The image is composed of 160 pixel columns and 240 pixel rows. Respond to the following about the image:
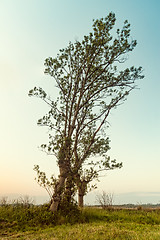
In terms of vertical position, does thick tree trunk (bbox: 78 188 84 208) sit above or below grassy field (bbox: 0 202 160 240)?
above

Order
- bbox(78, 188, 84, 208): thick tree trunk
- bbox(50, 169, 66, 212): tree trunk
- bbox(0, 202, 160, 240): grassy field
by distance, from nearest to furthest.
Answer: bbox(0, 202, 160, 240): grassy field
bbox(50, 169, 66, 212): tree trunk
bbox(78, 188, 84, 208): thick tree trunk

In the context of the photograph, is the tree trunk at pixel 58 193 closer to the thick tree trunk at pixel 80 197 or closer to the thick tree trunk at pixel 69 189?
the thick tree trunk at pixel 69 189

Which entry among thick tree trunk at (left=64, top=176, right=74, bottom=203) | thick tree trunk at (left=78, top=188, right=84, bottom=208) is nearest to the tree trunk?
thick tree trunk at (left=64, top=176, right=74, bottom=203)

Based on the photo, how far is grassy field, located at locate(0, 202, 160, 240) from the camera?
8477 mm

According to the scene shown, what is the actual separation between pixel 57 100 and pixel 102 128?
3.82 metres

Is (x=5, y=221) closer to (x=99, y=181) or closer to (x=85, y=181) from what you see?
(x=85, y=181)

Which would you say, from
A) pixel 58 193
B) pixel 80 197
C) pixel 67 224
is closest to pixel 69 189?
pixel 58 193

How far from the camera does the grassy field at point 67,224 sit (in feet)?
27.8

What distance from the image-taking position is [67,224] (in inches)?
444

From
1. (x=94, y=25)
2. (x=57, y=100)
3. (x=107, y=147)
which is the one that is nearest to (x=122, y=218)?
(x=107, y=147)

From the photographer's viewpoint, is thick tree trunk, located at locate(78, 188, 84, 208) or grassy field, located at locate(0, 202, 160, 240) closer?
grassy field, located at locate(0, 202, 160, 240)

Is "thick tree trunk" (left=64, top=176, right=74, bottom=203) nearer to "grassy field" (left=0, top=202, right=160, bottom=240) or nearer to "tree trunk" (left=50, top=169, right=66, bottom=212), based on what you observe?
"tree trunk" (left=50, top=169, right=66, bottom=212)

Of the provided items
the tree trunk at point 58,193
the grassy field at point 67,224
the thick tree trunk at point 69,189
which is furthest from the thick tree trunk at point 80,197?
the tree trunk at point 58,193

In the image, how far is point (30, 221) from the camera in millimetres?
11750
